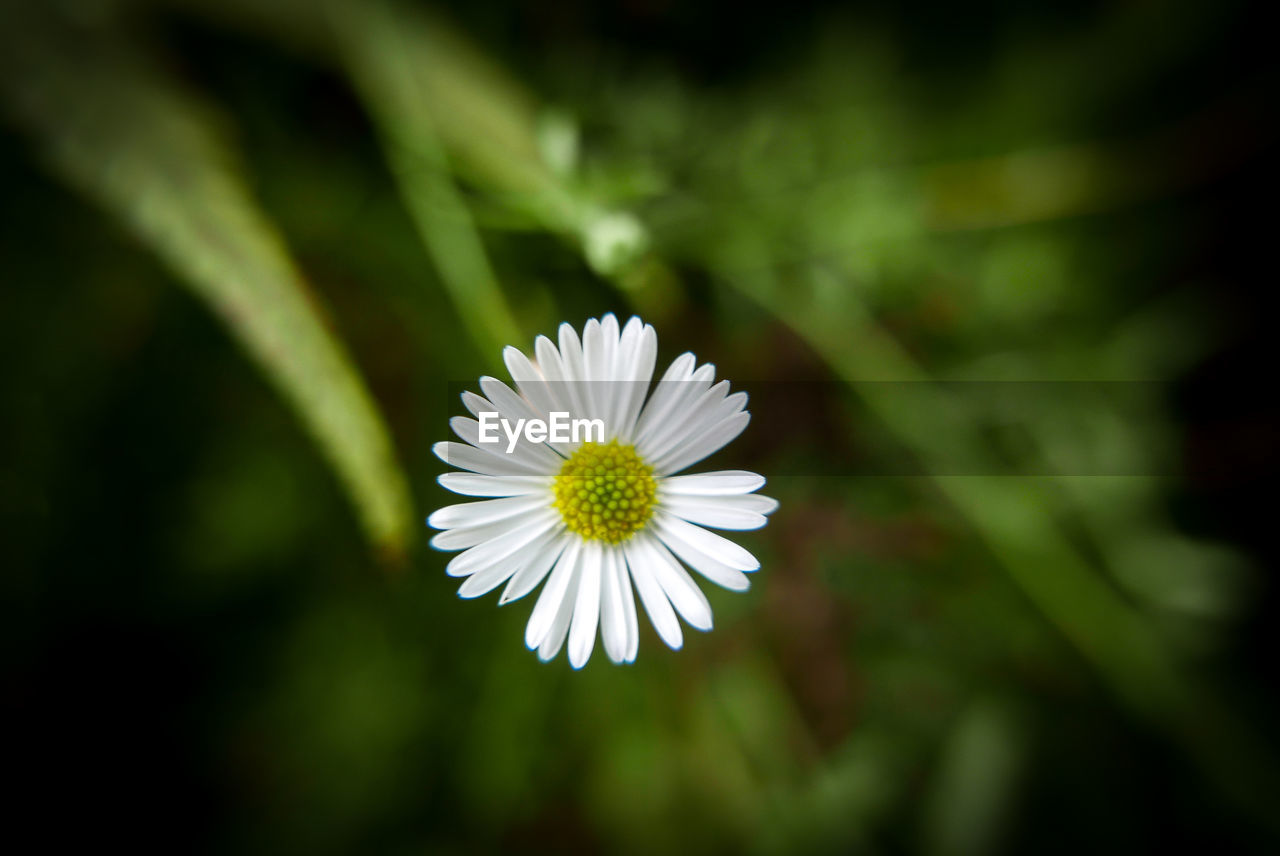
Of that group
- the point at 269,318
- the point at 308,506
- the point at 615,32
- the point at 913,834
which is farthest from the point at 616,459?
the point at 913,834

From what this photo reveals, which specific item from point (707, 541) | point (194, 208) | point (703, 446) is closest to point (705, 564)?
point (707, 541)

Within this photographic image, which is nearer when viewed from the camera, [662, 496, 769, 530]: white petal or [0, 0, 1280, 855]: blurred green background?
[662, 496, 769, 530]: white petal

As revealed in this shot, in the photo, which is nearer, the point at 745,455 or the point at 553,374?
the point at 553,374

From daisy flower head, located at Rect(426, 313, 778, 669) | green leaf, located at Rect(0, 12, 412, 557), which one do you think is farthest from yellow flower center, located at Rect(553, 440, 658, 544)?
green leaf, located at Rect(0, 12, 412, 557)

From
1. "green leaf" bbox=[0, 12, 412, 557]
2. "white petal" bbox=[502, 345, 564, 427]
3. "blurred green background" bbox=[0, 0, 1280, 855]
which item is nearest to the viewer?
"white petal" bbox=[502, 345, 564, 427]

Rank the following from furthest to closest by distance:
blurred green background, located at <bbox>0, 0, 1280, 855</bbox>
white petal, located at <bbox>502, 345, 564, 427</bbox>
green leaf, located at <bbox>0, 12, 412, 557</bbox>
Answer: blurred green background, located at <bbox>0, 0, 1280, 855</bbox> < green leaf, located at <bbox>0, 12, 412, 557</bbox> < white petal, located at <bbox>502, 345, 564, 427</bbox>

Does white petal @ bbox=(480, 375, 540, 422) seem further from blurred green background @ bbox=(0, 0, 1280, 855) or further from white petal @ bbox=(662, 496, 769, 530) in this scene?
blurred green background @ bbox=(0, 0, 1280, 855)

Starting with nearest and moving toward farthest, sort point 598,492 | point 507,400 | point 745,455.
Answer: point 507,400 < point 598,492 < point 745,455

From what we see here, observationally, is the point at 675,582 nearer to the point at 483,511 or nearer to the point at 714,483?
the point at 714,483
